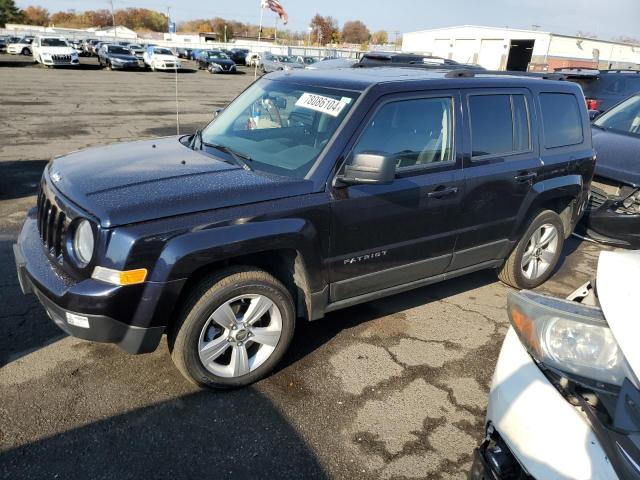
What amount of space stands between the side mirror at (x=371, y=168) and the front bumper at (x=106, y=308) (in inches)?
49.3

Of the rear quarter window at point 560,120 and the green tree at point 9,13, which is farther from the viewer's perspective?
the green tree at point 9,13

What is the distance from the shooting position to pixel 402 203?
348 centimetres

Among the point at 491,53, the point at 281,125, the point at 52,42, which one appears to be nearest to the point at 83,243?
the point at 281,125

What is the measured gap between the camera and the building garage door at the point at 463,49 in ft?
132

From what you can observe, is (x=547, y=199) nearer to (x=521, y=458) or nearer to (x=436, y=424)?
(x=436, y=424)

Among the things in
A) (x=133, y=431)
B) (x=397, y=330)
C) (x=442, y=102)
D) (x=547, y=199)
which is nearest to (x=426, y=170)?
Result: (x=442, y=102)

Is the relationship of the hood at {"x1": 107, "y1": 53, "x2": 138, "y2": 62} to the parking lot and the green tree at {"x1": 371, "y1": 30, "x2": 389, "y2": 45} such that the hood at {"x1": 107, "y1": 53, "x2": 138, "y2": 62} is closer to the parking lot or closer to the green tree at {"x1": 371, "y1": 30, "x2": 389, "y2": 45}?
the parking lot

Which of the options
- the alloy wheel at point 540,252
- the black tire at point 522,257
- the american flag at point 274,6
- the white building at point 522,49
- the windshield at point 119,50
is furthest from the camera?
the white building at point 522,49

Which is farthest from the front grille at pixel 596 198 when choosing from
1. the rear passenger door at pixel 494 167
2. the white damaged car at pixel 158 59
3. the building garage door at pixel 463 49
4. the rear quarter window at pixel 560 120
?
the building garage door at pixel 463 49

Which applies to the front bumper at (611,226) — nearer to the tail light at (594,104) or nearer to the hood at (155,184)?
the hood at (155,184)

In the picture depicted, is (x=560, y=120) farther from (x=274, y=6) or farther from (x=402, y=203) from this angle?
(x=274, y=6)

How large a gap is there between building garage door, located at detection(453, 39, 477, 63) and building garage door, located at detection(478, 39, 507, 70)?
3.00 feet

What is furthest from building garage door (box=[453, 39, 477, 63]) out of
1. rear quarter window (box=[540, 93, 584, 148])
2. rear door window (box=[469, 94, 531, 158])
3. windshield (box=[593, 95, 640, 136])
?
rear door window (box=[469, 94, 531, 158])

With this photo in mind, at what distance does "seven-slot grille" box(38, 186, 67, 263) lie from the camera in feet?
9.58
